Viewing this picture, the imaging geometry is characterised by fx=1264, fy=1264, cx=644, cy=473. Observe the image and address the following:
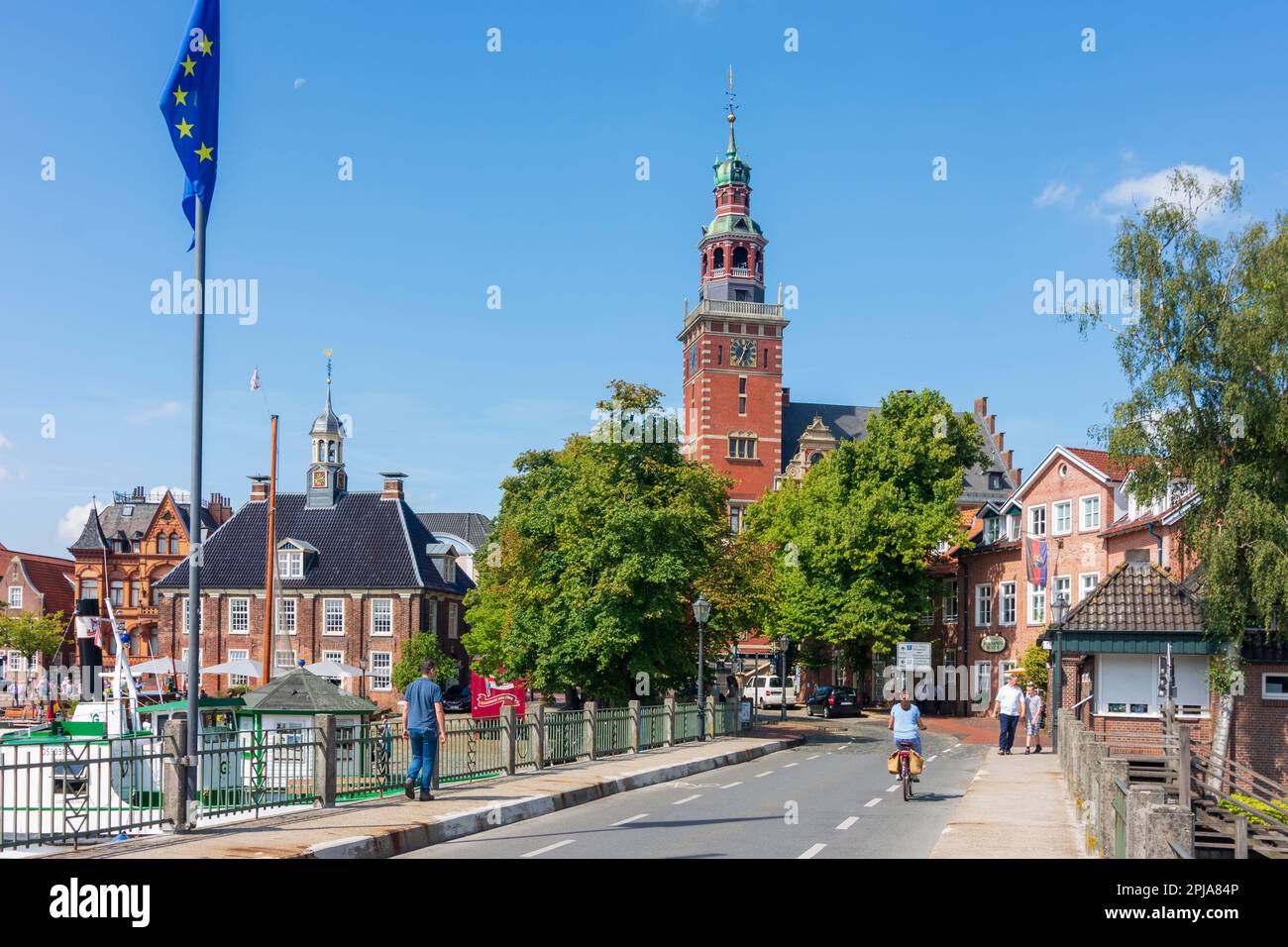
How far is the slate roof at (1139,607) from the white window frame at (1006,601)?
66.5 feet

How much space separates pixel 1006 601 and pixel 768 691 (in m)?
17.8

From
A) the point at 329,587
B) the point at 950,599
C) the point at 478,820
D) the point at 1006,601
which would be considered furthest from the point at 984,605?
the point at 478,820

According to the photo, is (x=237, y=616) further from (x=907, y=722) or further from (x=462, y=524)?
(x=907, y=722)

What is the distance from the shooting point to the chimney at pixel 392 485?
73.5m

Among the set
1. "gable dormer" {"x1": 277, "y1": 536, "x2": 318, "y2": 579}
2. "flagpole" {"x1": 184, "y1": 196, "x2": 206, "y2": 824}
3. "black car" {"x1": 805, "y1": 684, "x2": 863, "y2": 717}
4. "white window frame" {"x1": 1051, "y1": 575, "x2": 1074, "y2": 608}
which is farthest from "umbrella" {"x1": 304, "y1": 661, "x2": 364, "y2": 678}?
"flagpole" {"x1": 184, "y1": 196, "x2": 206, "y2": 824}

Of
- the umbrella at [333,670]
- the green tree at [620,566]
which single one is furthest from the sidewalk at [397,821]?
the umbrella at [333,670]

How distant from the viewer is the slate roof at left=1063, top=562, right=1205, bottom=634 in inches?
1388

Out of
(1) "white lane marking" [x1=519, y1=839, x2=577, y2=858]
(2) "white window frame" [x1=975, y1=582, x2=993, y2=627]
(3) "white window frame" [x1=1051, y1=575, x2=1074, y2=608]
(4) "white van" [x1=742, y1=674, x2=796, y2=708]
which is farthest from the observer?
(4) "white van" [x1=742, y1=674, x2=796, y2=708]

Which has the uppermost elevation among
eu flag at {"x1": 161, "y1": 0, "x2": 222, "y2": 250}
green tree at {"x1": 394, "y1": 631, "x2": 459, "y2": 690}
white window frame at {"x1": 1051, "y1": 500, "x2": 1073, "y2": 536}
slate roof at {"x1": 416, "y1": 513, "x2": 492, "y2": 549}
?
eu flag at {"x1": 161, "y1": 0, "x2": 222, "y2": 250}

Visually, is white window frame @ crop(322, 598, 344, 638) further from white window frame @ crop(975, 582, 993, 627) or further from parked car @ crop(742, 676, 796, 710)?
white window frame @ crop(975, 582, 993, 627)

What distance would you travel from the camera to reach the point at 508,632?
39.1 m

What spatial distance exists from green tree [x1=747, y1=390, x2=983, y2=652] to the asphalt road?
96.5ft

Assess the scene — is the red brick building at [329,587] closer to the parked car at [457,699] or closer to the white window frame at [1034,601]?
the parked car at [457,699]
